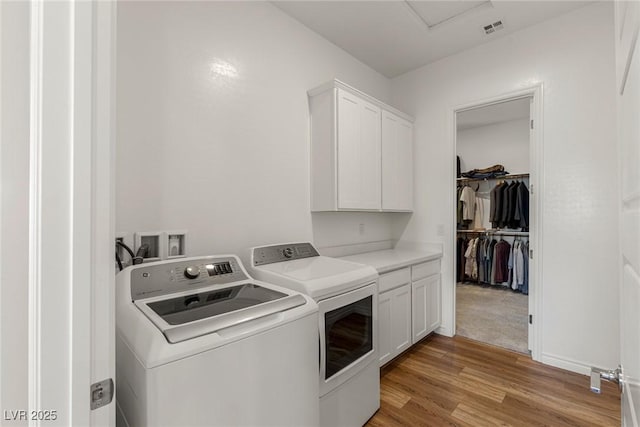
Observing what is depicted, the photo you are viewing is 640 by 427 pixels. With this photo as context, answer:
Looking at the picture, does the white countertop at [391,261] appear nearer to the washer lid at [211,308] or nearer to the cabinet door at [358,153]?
the cabinet door at [358,153]

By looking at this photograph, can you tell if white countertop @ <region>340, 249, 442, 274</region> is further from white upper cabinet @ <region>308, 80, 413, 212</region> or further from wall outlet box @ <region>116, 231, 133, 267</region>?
wall outlet box @ <region>116, 231, 133, 267</region>

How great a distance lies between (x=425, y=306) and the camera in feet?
8.71

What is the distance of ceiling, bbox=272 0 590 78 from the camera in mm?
2172

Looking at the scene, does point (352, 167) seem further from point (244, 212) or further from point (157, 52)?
point (157, 52)

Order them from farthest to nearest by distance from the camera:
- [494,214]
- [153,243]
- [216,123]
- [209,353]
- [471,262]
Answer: [471,262]
[494,214]
[216,123]
[153,243]
[209,353]

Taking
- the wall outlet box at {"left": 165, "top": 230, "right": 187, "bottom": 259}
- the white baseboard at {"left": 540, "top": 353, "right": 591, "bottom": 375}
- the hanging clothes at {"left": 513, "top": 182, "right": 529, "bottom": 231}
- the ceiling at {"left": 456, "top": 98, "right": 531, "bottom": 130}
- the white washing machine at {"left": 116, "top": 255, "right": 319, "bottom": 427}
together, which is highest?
the ceiling at {"left": 456, "top": 98, "right": 531, "bottom": 130}

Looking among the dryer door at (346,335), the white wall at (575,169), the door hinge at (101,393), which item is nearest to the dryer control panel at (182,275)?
the dryer door at (346,335)

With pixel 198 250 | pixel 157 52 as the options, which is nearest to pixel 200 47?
pixel 157 52

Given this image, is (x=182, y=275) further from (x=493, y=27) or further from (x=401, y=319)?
(x=493, y=27)

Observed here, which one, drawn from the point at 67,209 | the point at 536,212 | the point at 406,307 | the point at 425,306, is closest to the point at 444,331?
the point at 425,306

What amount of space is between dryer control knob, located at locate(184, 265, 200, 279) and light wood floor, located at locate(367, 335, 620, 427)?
1.35 m

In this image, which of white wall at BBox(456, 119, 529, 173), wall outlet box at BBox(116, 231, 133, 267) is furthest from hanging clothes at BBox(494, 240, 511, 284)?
wall outlet box at BBox(116, 231, 133, 267)

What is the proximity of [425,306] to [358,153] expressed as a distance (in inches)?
60.8

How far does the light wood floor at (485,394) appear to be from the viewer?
173cm
